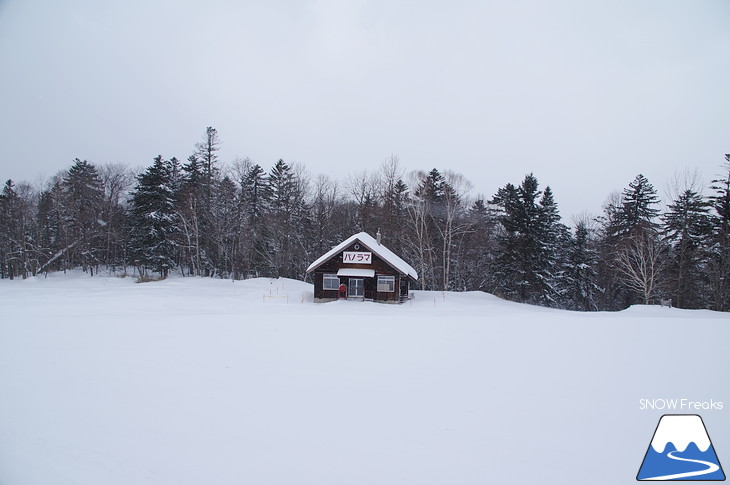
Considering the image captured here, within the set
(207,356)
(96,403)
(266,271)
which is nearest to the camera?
(96,403)

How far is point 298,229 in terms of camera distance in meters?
42.2

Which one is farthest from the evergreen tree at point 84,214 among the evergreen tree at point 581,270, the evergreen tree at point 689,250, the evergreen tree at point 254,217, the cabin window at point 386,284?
the evergreen tree at point 689,250

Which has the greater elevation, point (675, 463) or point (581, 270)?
point (581, 270)

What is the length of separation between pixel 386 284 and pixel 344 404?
22885 mm

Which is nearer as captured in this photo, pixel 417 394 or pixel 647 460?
pixel 647 460

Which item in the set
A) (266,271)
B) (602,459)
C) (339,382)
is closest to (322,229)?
(266,271)

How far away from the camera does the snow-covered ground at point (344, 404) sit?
4.04 meters

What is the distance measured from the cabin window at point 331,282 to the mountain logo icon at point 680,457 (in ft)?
81.8

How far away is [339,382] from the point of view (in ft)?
21.6

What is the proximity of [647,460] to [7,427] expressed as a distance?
27.4 feet

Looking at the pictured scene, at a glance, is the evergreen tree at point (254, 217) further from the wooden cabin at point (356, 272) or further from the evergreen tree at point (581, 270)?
the evergreen tree at point (581, 270)

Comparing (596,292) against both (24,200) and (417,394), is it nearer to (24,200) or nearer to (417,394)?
(417,394)

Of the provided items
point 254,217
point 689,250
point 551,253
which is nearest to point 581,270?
point 551,253

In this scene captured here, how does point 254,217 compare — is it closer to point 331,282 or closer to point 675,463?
point 331,282
